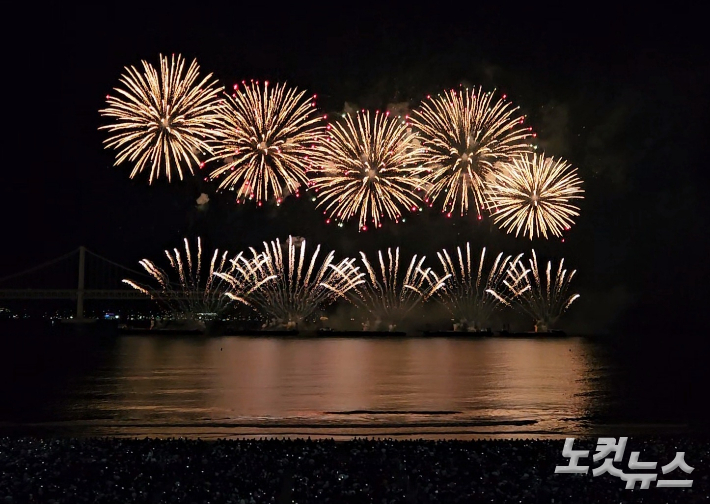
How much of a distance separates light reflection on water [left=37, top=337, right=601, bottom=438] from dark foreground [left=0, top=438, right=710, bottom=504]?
437 centimetres

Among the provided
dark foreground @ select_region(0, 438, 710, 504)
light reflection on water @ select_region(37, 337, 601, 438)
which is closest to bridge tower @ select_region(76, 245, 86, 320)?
light reflection on water @ select_region(37, 337, 601, 438)

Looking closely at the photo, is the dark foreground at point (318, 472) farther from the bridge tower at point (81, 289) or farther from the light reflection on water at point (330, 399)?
the bridge tower at point (81, 289)

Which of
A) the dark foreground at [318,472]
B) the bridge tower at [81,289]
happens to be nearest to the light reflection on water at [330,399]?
the dark foreground at [318,472]

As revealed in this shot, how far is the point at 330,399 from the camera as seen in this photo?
90.4ft

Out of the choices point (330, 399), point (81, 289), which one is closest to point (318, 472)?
point (330, 399)

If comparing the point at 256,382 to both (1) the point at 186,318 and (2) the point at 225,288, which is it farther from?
(2) the point at 225,288

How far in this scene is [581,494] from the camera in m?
12.3

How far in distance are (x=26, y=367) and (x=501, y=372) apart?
2555 centimetres

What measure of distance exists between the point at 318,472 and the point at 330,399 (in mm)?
14468

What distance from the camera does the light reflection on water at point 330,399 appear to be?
20.4 metres

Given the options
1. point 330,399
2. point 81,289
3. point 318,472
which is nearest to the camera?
point 318,472

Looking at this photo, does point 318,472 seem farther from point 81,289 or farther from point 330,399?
point 81,289

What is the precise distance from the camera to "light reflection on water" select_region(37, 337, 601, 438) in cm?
2039

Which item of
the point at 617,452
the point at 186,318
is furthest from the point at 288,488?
the point at 186,318
